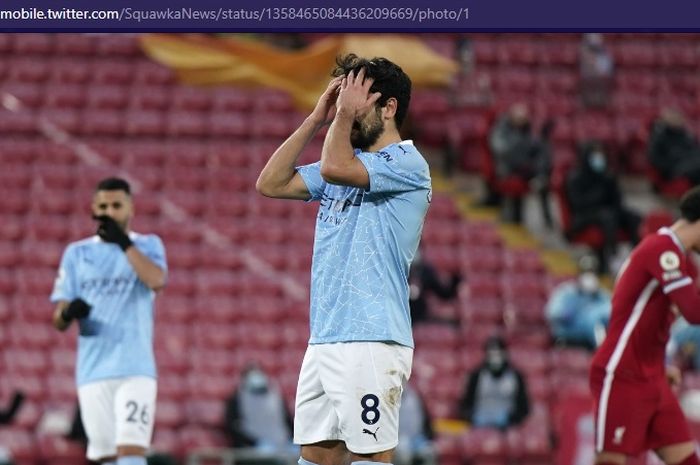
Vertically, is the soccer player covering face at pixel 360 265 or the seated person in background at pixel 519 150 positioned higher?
the seated person in background at pixel 519 150

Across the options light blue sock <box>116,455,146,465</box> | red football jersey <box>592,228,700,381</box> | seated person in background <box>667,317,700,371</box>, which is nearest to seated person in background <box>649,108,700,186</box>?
seated person in background <box>667,317,700,371</box>

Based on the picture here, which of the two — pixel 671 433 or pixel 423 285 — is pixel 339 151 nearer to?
pixel 671 433

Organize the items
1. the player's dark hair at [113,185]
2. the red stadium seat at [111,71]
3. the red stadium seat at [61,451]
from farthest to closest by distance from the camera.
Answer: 1. the red stadium seat at [111,71]
2. the red stadium seat at [61,451]
3. the player's dark hair at [113,185]

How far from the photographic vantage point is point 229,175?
16.4 meters

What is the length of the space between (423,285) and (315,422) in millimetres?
8478

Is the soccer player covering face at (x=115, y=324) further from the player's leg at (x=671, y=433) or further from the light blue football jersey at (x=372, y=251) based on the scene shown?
the player's leg at (x=671, y=433)

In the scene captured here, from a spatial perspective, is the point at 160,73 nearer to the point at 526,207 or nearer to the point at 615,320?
the point at 526,207

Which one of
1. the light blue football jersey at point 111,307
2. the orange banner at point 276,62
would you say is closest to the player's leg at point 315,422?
the light blue football jersey at point 111,307

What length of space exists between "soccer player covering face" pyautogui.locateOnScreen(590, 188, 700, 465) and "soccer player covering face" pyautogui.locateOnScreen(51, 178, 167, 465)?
254 cm

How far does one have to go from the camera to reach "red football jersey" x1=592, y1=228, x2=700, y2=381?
7320 mm

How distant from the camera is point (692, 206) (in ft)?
23.8

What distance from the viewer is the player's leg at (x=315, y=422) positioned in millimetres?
5746

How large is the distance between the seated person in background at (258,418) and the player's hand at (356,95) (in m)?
7.42

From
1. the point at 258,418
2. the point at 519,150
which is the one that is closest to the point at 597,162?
the point at 519,150
